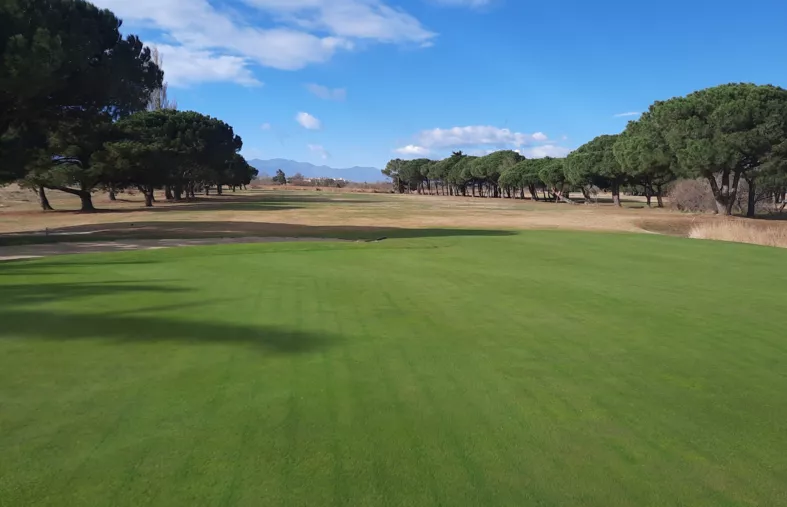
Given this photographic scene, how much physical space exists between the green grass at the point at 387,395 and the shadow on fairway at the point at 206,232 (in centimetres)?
1663

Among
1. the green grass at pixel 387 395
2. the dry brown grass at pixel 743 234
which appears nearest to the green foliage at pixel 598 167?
the dry brown grass at pixel 743 234

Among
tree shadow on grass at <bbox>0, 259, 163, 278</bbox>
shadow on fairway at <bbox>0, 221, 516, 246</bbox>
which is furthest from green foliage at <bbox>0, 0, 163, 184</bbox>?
tree shadow on grass at <bbox>0, 259, 163, 278</bbox>

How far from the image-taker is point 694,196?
186ft

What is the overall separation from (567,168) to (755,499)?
274 feet

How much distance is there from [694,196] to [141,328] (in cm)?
5900

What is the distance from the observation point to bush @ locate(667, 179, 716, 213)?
2168 inches

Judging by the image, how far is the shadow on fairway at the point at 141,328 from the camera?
6.90 metres

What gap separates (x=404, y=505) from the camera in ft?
11.2

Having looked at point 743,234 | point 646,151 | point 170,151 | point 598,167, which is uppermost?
point 170,151

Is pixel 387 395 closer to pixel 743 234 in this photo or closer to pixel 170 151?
pixel 743 234

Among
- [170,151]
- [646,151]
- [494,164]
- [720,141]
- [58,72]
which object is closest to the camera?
[58,72]

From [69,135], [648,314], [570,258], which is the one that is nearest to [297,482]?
[648,314]

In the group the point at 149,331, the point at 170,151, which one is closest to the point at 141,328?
the point at 149,331

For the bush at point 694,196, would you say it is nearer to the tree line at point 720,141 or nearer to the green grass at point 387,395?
the tree line at point 720,141
